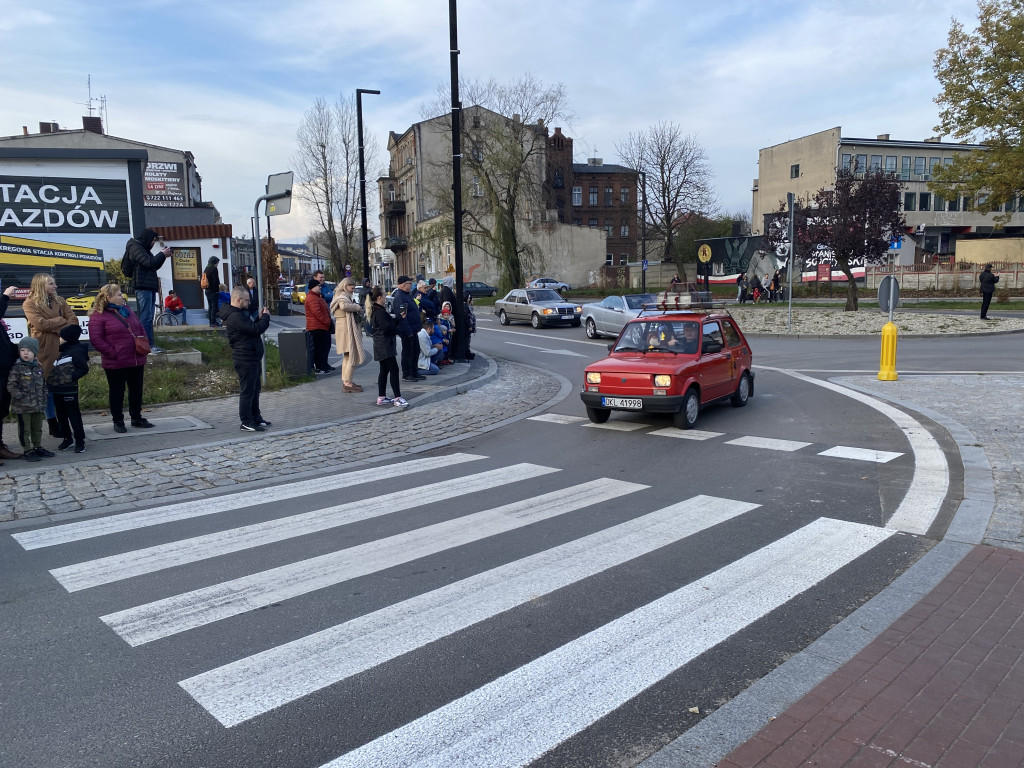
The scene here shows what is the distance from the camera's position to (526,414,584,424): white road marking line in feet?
36.0

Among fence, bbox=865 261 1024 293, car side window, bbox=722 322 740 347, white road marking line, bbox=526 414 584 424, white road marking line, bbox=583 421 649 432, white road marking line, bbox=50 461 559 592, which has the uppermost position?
fence, bbox=865 261 1024 293

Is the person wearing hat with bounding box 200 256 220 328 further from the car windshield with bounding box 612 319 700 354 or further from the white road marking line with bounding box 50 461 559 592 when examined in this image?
the white road marking line with bounding box 50 461 559 592

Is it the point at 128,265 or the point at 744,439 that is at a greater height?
the point at 128,265

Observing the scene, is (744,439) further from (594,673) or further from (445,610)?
(594,673)

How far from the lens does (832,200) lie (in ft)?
107

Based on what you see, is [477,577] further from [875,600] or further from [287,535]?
[875,600]

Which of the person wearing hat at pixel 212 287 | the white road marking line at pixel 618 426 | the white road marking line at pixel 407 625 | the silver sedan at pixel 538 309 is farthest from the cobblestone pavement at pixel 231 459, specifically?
the silver sedan at pixel 538 309

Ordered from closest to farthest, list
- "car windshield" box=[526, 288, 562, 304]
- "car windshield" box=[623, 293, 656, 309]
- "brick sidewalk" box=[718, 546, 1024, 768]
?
"brick sidewalk" box=[718, 546, 1024, 768] → "car windshield" box=[623, 293, 656, 309] → "car windshield" box=[526, 288, 562, 304]

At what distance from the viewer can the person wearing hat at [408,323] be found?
45.1ft

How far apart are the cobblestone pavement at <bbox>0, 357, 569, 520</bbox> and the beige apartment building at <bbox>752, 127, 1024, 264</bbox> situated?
66.1 meters

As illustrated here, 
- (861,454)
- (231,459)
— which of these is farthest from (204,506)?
(861,454)

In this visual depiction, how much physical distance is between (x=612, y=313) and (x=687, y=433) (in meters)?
15.2

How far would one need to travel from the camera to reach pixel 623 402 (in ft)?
33.1

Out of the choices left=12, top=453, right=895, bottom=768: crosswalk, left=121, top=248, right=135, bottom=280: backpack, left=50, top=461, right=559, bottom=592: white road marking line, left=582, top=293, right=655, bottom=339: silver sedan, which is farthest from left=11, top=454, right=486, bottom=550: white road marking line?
left=582, top=293, right=655, bottom=339: silver sedan
